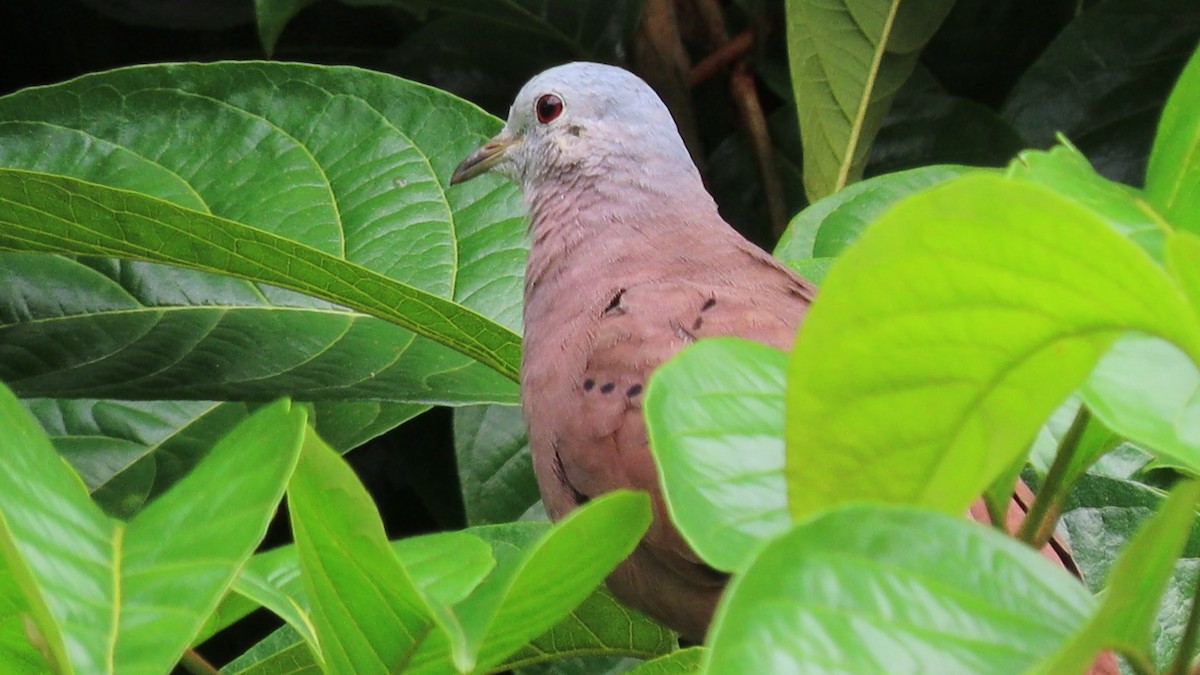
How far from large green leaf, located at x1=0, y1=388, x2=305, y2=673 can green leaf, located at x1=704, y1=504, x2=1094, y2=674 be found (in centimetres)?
28

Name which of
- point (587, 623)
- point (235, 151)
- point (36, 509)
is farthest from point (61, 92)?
point (36, 509)

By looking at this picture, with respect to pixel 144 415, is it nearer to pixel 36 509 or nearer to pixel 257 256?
pixel 257 256

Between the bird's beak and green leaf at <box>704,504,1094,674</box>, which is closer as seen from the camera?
green leaf at <box>704,504,1094,674</box>

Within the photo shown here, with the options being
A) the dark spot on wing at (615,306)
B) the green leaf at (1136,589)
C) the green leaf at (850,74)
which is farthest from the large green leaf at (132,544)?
the green leaf at (850,74)

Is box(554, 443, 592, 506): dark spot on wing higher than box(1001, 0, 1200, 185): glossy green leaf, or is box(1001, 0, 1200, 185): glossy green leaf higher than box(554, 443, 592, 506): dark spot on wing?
box(1001, 0, 1200, 185): glossy green leaf

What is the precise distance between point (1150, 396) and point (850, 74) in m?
1.49

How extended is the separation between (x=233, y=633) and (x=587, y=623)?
1.23 meters

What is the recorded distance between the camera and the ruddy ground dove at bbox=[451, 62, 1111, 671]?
4.46ft

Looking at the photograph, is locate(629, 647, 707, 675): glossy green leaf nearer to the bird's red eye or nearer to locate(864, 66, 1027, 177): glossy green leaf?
the bird's red eye

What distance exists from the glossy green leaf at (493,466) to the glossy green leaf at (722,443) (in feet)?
3.91

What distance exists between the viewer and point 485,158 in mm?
1865

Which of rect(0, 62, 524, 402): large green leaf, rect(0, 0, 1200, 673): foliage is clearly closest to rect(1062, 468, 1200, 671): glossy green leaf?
→ rect(0, 0, 1200, 673): foliage

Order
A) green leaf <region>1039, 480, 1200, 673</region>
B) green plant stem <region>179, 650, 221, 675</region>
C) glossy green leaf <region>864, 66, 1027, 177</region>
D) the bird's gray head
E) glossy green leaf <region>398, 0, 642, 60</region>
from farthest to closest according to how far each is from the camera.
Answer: glossy green leaf <region>398, 0, 642, 60</region>
glossy green leaf <region>864, 66, 1027, 177</region>
the bird's gray head
green plant stem <region>179, 650, 221, 675</region>
green leaf <region>1039, 480, 1200, 673</region>

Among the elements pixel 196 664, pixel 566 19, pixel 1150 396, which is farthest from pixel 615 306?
pixel 566 19
